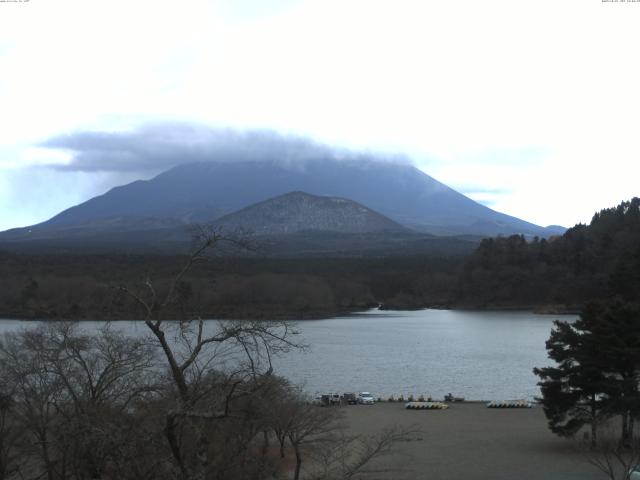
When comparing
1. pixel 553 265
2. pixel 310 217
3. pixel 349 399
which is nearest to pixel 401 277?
pixel 553 265

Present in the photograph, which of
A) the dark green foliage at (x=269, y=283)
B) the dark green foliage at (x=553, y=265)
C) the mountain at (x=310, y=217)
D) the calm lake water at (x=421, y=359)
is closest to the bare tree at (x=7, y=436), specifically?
the calm lake water at (x=421, y=359)

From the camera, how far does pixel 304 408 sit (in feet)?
45.1

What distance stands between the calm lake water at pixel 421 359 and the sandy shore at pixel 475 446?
10.5 feet

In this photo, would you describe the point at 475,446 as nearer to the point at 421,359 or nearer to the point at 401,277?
the point at 421,359

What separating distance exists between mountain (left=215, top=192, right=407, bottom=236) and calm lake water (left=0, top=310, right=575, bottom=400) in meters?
97.5

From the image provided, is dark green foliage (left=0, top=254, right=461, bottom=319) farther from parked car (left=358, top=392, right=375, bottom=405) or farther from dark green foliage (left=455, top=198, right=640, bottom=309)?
parked car (left=358, top=392, right=375, bottom=405)

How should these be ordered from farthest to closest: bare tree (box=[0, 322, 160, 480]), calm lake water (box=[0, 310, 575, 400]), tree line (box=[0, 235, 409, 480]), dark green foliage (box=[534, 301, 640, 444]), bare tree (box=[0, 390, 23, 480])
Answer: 1. calm lake water (box=[0, 310, 575, 400])
2. dark green foliage (box=[534, 301, 640, 444])
3. bare tree (box=[0, 390, 23, 480])
4. bare tree (box=[0, 322, 160, 480])
5. tree line (box=[0, 235, 409, 480])

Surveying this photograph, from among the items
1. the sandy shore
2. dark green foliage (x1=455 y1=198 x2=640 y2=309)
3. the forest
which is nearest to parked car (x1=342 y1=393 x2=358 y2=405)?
the sandy shore

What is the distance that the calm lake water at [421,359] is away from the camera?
2772cm

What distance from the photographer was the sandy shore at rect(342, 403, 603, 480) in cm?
1423

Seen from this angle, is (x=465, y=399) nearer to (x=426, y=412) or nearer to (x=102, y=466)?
(x=426, y=412)

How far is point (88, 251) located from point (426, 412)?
7693 cm

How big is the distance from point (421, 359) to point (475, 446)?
59.6ft

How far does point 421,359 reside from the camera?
35094 mm
